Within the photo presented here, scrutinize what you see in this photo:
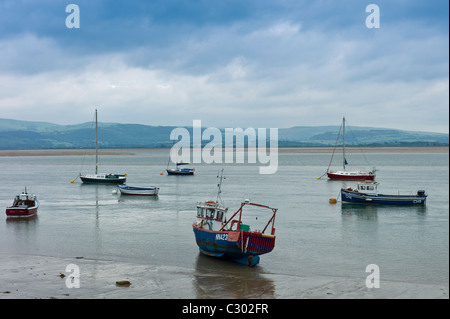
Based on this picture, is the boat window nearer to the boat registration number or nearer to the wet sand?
the boat registration number

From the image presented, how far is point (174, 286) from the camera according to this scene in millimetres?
23000

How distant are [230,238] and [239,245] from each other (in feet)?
2.26

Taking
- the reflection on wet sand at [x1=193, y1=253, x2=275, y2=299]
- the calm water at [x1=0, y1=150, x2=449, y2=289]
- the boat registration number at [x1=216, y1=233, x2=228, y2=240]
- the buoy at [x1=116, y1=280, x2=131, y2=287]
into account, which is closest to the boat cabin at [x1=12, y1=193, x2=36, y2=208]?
the calm water at [x1=0, y1=150, x2=449, y2=289]

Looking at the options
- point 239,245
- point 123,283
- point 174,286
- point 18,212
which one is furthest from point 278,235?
point 18,212

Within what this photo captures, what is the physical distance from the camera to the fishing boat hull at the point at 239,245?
85.6 ft

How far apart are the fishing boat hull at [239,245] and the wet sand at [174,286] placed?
1.24 metres

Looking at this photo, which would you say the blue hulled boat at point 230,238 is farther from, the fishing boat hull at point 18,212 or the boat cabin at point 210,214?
the fishing boat hull at point 18,212

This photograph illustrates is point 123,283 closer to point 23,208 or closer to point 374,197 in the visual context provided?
point 23,208

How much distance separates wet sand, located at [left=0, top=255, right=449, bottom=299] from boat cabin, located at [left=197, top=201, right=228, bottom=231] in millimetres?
3706

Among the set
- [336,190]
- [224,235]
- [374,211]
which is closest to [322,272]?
[224,235]

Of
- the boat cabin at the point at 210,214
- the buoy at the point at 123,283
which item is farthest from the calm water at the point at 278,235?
the buoy at the point at 123,283

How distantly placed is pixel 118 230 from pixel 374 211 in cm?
2559

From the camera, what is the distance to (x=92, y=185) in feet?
267
